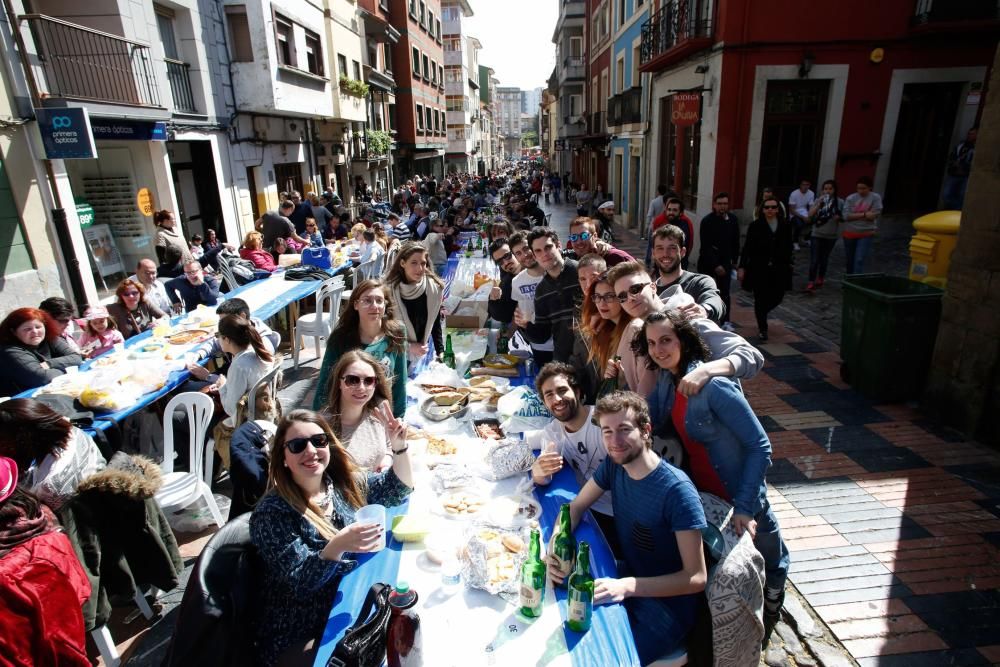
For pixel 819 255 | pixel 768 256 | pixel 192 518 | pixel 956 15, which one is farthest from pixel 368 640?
pixel 956 15

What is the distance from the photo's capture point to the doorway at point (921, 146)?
441 inches

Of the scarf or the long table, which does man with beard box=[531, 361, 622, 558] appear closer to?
Answer: the scarf

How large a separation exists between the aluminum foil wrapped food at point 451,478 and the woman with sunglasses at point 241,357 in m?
1.74

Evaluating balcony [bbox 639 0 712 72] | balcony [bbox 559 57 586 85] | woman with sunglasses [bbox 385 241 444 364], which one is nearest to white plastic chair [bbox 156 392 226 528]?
woman with sunglasses [bbox 385 241 444 364]

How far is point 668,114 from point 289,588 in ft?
52.5

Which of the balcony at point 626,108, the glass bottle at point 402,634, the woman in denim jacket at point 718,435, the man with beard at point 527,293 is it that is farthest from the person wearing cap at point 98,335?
the balcony at point 626,108

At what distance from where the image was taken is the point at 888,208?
1187 centimetres

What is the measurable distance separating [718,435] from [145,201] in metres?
11.2

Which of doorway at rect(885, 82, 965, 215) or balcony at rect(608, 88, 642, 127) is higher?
balcony at rect(608, 88, 642, 127)

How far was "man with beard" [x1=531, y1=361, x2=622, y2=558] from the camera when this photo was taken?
9.74ft

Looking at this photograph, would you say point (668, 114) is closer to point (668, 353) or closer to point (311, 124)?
point (311, 124)

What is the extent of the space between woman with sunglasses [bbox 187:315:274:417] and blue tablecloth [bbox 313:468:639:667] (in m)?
1.80

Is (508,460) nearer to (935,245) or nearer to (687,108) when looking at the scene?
(935,245)

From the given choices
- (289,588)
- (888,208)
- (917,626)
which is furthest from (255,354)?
(888,208)
